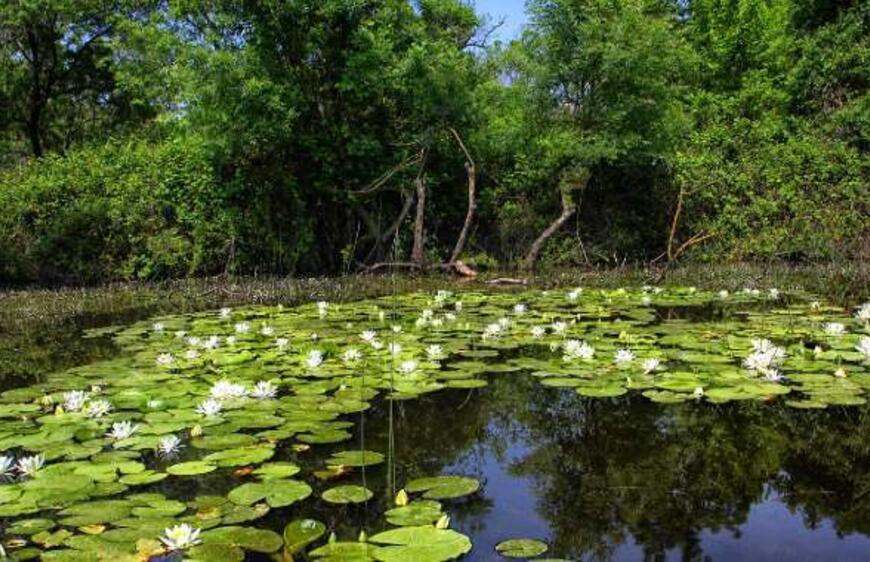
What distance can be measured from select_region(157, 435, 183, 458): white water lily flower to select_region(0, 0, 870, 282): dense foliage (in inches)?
296

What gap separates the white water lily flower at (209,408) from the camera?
3.58 meters

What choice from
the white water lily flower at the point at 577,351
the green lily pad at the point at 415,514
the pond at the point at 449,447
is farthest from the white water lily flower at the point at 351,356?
the green lily pad at the point at 415,514

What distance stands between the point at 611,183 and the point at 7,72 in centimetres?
1528

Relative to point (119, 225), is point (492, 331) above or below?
below

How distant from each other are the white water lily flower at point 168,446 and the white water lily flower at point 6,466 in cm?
54

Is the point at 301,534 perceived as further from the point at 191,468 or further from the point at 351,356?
the point at 351,356

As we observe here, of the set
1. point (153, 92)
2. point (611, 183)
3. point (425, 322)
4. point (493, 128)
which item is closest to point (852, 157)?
point (611, 183)

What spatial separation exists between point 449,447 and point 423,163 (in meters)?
8.31

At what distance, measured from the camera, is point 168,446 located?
3076 mm

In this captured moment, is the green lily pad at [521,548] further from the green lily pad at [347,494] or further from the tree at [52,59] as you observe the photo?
the tree at [52,59]

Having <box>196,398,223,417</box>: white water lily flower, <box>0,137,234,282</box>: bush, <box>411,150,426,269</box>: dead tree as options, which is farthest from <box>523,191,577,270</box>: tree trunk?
<box>196,398,223,417</box>: white water lily flower

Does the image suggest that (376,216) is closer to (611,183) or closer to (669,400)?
(611,183)

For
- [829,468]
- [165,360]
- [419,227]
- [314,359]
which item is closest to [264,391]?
[314,359]

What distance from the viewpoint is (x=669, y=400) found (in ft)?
12.3
